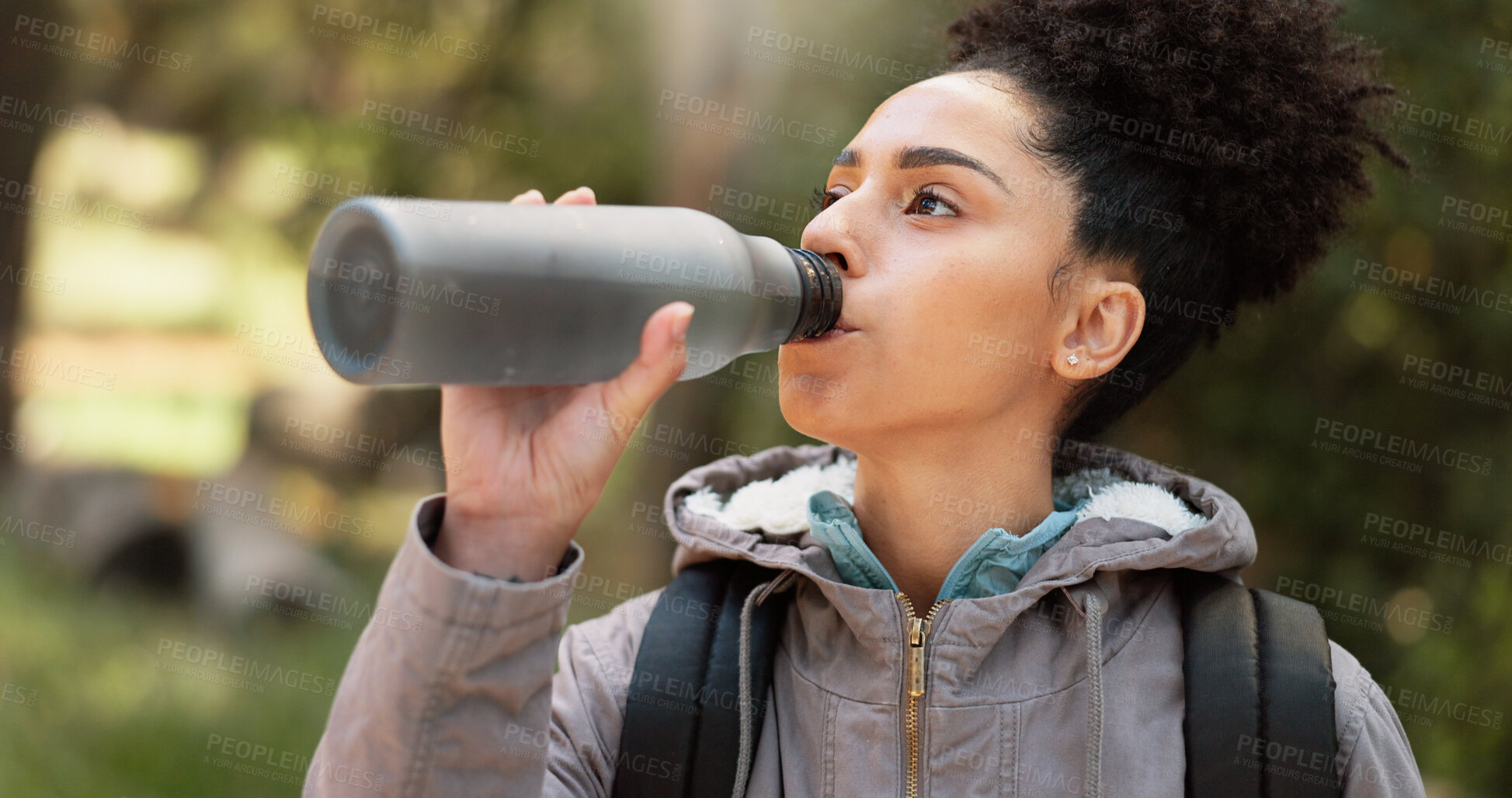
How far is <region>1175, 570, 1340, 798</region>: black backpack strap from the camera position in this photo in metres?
1.35

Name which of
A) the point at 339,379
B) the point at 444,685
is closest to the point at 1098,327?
the point at 444,685

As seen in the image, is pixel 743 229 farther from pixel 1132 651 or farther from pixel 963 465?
pixel 1132 651

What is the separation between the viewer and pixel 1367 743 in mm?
1390

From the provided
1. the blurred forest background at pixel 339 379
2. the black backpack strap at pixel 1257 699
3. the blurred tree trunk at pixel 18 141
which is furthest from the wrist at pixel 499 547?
the blurred tree trunk at pixel 18 141

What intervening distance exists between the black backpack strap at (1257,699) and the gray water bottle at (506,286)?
0.75 metres

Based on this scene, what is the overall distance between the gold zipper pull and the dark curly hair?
0.53 metres

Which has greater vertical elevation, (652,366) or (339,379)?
(339,379)

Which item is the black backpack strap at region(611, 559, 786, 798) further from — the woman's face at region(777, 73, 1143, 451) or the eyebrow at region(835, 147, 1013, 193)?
the eyebrow at region(835, 147, 1013, 193)

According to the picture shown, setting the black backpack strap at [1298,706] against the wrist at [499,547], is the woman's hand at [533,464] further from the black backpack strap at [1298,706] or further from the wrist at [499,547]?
the black backpack strap at [1298,706]

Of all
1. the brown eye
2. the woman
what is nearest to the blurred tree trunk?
the woman

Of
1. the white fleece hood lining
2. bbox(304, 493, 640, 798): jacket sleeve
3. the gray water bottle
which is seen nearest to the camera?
the gray water bottle

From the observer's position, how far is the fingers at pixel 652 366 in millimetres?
1202

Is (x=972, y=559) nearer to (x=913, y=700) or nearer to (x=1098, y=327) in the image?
(x=913, y=700)

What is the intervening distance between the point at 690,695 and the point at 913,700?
0.95 ft
